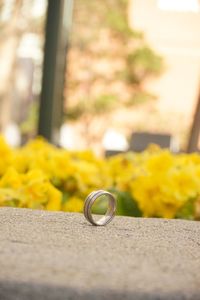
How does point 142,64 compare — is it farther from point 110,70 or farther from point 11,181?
point 11,181

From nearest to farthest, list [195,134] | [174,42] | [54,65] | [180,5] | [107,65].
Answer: [195,134], [54,65], [180,5], [174,42], [107,65]

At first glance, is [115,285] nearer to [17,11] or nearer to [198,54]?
[17,11]

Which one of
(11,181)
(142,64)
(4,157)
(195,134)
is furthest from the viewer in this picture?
(142,64)

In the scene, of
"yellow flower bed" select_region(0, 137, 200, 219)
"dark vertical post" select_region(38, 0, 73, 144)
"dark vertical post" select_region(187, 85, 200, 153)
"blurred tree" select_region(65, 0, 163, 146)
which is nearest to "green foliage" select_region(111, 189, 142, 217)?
"yellow flower bed" select_region(0, 137, 200, 219)

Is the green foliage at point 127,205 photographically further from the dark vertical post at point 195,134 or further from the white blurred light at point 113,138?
the white blurred light at point 113,138

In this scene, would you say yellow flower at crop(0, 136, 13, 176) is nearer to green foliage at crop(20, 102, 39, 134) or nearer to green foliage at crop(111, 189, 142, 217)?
green foliage at crop(111, 189, 142, 217)

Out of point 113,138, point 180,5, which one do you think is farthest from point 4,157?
point 113,138

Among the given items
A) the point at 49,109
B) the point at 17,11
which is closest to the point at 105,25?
the point at 17,11

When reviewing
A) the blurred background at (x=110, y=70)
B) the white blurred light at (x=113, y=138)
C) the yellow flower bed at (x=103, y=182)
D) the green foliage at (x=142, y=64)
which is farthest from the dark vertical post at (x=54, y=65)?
the yellow flower bed at (x=103, y=182)
